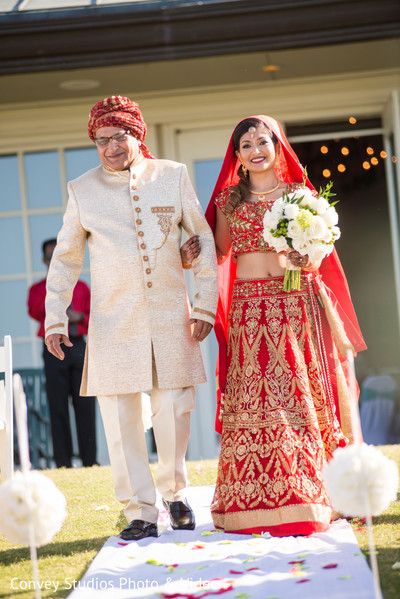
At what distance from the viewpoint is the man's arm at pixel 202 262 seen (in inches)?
209

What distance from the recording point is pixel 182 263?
5.35 m

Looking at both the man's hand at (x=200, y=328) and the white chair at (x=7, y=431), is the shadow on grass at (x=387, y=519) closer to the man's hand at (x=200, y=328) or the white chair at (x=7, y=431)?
the man's hand at (x=200, y=328)

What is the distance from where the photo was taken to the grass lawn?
4324 millimetres

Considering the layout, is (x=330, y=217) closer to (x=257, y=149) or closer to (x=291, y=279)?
(x=291, y=279)

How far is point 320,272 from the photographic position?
5715 millimetres

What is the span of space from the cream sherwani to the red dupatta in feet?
1.14

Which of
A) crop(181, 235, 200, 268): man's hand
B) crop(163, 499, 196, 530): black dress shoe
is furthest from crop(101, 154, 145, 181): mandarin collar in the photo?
crop(163, 499, 196, 530): black dress shoe

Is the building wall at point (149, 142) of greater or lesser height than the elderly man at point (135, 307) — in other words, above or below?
above

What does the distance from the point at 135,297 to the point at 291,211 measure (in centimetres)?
86

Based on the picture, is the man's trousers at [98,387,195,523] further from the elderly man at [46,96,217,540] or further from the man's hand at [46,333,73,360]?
the man's hand at [46,333,73,360]

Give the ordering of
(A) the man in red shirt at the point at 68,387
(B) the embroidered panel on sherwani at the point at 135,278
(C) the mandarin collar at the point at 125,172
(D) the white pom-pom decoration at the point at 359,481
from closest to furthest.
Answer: (D) the white pom-pom decoration at the point at 359,481 < (B) the embroidered panel on sherwani at the point at 135,278 < (C) the mandarin collar at the point at 125,172 < (A) the man in red shirt at the point at 68,387

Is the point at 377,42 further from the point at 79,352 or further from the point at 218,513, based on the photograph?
the point at 218,513

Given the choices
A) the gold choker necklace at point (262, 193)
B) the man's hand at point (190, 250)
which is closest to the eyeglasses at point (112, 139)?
the man's hand at point (190, 250)

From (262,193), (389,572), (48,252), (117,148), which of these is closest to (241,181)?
(262,193)
